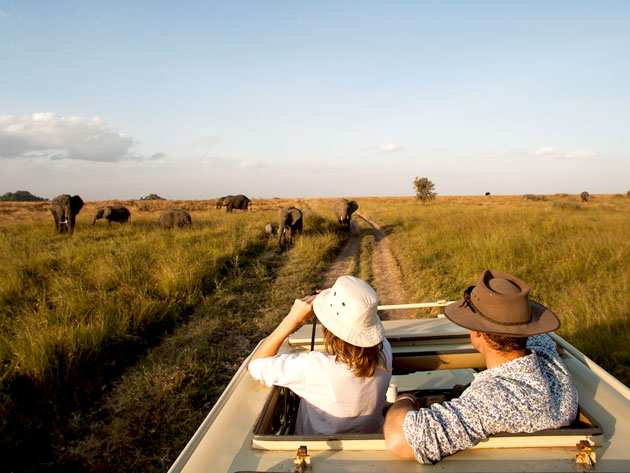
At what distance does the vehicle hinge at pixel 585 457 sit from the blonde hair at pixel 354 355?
865 millimetres

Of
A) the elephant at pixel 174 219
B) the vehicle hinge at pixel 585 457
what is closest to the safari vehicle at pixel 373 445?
the vehicle hinge at pixel 585 457

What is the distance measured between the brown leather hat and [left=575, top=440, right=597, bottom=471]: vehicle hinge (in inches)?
17.3

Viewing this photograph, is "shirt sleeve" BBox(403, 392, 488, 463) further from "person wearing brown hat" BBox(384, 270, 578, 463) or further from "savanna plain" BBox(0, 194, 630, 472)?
"savanna plain" BBox(0, 194, 630, 472)

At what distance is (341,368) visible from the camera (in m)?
1.91

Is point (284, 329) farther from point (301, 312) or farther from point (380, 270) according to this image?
point (380, 270)

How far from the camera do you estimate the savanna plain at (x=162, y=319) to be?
131 inches

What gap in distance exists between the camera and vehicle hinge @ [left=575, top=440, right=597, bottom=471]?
4.54ft

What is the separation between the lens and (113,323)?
15.6ft

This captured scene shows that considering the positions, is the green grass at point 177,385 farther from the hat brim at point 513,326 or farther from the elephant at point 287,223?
the elephant at point 287,223

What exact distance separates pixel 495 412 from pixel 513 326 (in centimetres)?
41

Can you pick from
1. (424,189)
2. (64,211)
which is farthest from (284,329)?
(424,189)

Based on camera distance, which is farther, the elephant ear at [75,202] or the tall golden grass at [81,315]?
the elephant ear at [75,202]

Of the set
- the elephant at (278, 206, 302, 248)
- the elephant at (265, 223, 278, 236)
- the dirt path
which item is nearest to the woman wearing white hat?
the dirt path

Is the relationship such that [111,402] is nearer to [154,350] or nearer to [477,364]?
[154,350]
